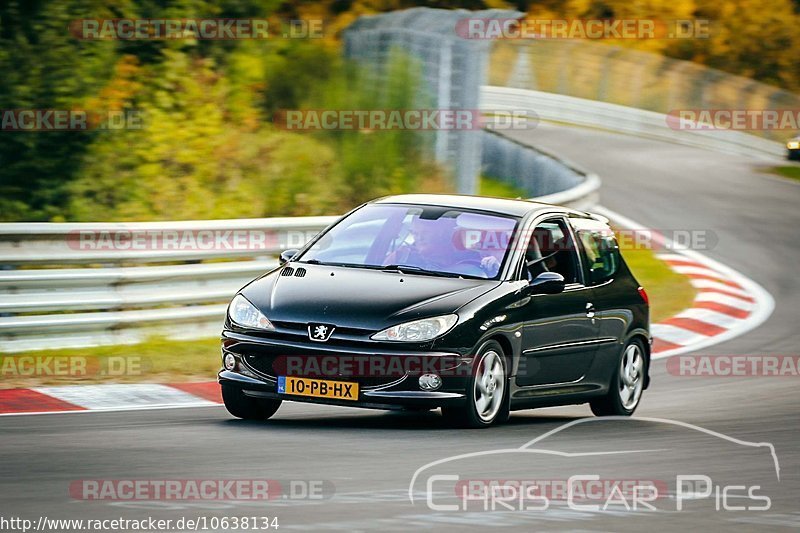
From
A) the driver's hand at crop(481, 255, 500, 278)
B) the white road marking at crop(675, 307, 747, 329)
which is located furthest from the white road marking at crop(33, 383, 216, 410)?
the white road marking at crop(675, 307, 747, 329)

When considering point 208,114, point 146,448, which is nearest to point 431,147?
point 208,114

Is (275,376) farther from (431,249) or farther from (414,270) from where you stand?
(431,249)

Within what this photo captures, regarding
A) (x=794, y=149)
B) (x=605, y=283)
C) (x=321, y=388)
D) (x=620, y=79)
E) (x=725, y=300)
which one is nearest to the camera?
(x=321, y=388)

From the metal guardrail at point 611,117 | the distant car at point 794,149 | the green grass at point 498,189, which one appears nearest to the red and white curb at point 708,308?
the green grass at point 498,189

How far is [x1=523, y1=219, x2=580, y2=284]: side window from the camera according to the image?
10.9 metres

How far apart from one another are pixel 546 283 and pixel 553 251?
2.37 feet

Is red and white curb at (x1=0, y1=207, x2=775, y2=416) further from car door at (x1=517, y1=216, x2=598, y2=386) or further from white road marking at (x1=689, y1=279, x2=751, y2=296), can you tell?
car door at (x1=517, y1=216, x2=598, y2=386)

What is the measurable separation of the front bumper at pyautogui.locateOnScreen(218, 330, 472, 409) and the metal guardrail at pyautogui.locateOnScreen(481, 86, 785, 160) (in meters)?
32.3

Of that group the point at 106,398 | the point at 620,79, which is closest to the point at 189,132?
the point at 106,398

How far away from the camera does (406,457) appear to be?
8.55 m

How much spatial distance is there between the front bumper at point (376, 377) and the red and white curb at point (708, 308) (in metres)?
6.02

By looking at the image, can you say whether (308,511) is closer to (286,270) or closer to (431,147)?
(286,270)

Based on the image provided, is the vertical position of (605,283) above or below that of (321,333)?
below

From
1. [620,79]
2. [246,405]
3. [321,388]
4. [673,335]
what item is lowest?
[620,79]
